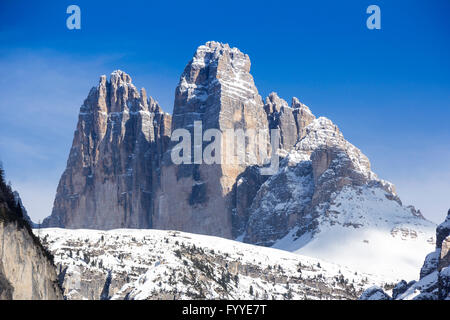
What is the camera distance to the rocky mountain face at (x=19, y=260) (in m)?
119

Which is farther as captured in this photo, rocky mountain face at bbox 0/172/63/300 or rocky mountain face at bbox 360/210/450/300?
rocky mountain face at bbox 360/210/450/300

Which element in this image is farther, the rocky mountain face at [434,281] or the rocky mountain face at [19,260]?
the rocky mountain face at [434,281]

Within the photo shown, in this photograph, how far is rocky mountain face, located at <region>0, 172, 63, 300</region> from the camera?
119 m

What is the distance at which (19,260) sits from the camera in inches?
4788

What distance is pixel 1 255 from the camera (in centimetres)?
11781

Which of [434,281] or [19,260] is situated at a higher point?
[434,281]

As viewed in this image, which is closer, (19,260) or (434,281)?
(19,260)
